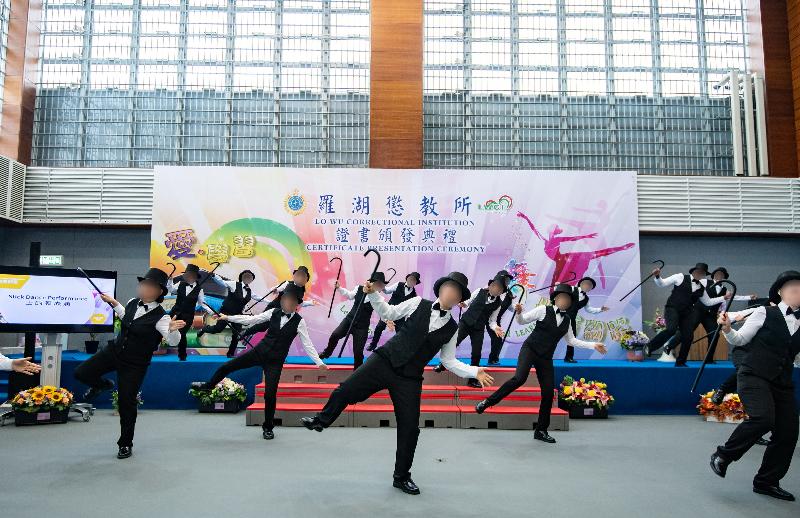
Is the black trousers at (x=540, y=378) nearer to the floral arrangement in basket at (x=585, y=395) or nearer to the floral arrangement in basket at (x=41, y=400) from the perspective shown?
the floral arrangement in basket at (x=585, y=395)

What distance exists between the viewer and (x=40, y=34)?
1143 centimetres

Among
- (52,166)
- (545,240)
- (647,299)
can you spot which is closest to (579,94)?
(545,240)

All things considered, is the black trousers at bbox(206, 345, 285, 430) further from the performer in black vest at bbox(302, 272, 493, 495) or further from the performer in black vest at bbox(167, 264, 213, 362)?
the performer in black vest at bbox(167, 264, 213, 362)

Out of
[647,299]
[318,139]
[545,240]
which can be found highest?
[318,139]

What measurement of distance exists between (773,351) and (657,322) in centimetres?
663

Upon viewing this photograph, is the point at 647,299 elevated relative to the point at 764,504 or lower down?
elevated

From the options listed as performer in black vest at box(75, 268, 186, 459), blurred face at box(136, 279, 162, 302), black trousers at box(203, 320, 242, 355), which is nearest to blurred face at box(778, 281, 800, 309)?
performer in black vest at box(75, 268, 186, 459)

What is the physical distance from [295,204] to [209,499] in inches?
276

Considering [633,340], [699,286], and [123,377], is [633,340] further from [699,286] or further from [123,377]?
[123,377]

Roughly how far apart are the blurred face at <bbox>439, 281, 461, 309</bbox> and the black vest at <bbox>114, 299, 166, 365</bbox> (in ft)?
8.64

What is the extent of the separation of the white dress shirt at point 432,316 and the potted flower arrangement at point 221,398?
4.37m

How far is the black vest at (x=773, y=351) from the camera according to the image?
438 centimetres

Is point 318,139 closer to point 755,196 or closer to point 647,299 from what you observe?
point 647,299

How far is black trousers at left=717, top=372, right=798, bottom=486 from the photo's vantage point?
14.1ft
